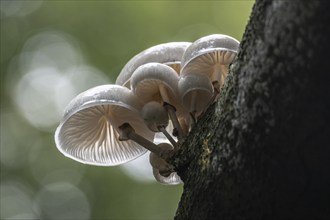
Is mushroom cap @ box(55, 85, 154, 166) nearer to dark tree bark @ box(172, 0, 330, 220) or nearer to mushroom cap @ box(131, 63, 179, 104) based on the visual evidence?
mushroom cap @ box(131, 63, 179, 104)

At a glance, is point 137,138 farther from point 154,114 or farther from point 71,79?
point 71,79

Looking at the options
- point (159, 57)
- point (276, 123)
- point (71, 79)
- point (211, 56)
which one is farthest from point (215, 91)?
point (71, 79)

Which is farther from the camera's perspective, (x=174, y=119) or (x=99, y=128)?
(x=99, y=128)

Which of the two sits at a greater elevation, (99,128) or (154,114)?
(154,114)

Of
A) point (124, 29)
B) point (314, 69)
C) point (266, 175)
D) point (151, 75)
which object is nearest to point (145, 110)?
point (151, 75)

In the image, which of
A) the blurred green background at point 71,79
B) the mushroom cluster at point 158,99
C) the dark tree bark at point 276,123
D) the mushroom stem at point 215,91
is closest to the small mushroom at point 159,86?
the mushroom cluster at point 158,99

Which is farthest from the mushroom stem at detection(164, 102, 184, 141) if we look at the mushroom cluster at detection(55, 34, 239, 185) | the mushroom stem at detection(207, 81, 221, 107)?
the mushroom stem at detection(207, 81, 221, 107)

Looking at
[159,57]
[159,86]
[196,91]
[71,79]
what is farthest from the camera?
[71,79]
